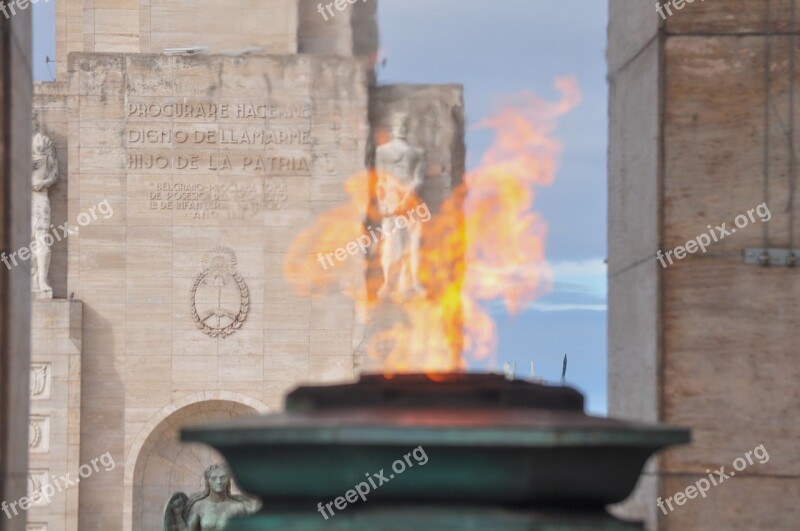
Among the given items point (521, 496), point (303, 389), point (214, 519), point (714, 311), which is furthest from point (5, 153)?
point (214, 519)

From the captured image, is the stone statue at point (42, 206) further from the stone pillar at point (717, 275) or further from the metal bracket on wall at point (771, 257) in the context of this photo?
the metal bracket on wall at point (771, 257)

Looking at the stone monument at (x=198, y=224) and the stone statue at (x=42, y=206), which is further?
the stone statue at (x=42, y=206)

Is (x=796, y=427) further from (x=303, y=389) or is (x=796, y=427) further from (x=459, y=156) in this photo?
(x=459, y=156)

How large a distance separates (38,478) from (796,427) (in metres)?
20.7

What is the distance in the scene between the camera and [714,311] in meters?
7.52

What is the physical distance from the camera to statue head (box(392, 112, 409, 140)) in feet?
90.2

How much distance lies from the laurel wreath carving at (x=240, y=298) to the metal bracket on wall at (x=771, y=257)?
20428 millimetres

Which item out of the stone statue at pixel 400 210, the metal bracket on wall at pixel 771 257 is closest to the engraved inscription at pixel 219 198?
the stone statue at pixel 400 210

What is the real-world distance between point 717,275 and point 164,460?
20710mm

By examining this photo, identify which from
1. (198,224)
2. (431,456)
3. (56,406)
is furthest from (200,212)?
(431,456)

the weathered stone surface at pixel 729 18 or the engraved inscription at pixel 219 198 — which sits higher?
the engraved inscription at pixel 219 198

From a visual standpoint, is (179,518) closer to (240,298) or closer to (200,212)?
(240,298)

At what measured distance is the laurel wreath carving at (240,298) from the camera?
90.7 ft

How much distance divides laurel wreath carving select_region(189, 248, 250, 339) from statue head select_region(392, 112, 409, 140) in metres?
2.91
